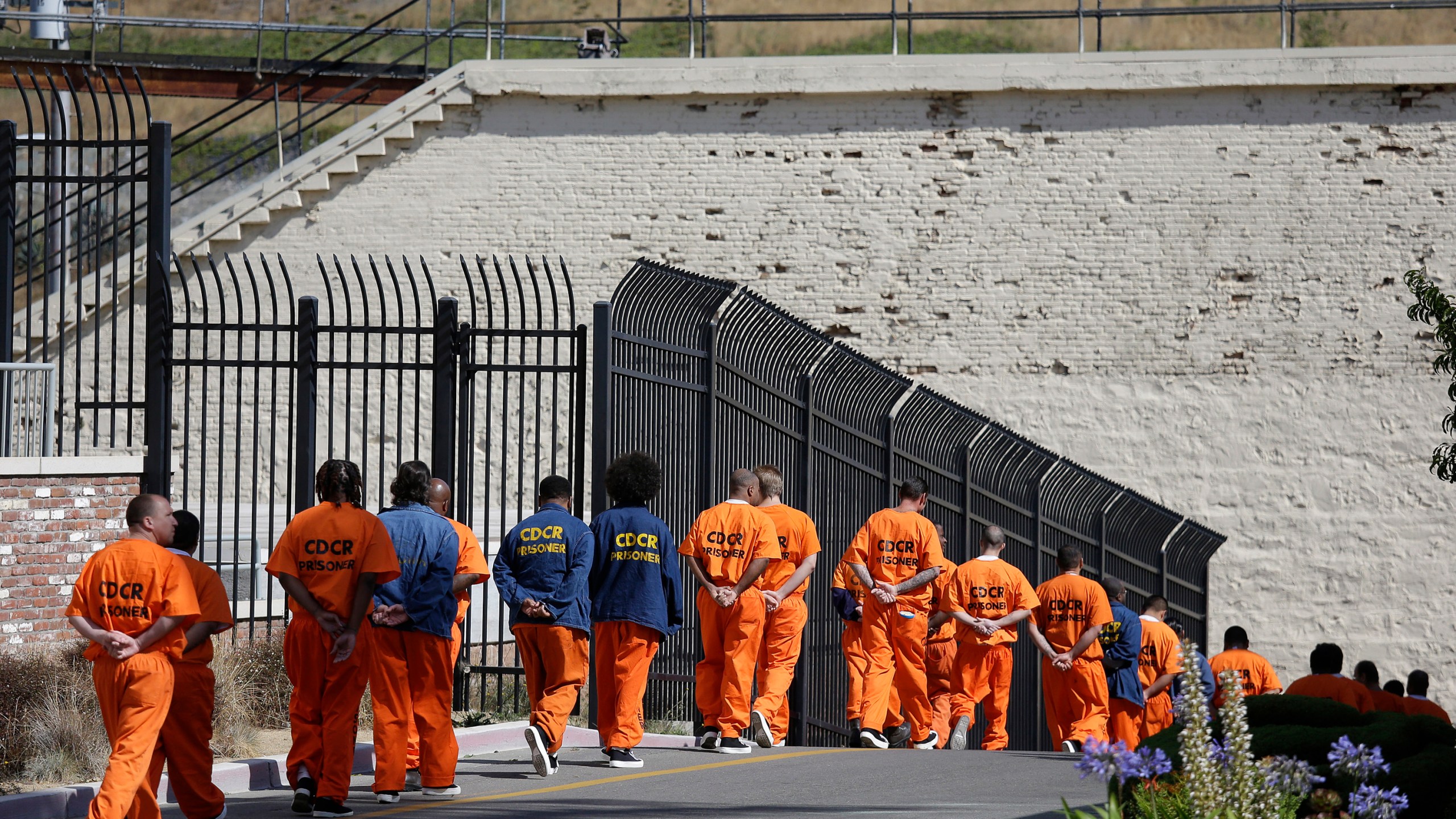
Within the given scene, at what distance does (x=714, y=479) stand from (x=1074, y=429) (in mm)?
11147

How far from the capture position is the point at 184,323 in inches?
393

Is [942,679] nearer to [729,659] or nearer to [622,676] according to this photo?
[729,659]

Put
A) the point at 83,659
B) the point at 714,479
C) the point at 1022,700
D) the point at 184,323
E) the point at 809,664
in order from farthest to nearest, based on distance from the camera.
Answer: the point at 1022,700
the point at 809,664
the point at 714,479
the point at 184,323
the point at 83,659

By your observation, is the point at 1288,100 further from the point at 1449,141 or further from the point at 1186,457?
the point at 1186,457

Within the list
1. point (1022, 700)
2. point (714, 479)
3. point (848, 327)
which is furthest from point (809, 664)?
point (848, 327)

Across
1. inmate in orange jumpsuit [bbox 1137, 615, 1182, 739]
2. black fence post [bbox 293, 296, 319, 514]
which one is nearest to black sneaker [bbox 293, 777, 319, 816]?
black fence post [bbox 293, 296, 319, 514]

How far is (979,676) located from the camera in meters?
11.9

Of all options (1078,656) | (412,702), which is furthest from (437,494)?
(1078,656)

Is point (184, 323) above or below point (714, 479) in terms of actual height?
above

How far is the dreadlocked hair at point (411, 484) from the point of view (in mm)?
7539

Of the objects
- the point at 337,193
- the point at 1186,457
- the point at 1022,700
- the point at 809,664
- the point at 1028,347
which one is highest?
the point at 337,193

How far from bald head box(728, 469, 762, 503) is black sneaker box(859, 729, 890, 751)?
2.07 m

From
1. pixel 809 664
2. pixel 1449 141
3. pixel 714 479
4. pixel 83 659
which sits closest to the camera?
pixel 83 659

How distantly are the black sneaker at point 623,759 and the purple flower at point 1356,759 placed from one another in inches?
169
